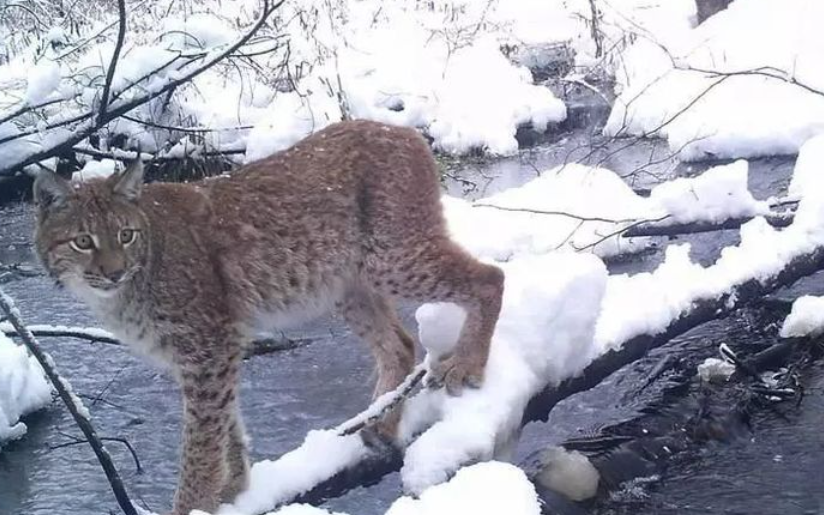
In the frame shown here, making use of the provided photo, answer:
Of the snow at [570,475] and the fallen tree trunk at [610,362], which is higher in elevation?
the fallen tree trunk at [610,362]

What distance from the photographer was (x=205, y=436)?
14.2 ft

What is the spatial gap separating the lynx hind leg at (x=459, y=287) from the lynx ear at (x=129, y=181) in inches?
45.8

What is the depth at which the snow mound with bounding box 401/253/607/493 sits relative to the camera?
4008 mm

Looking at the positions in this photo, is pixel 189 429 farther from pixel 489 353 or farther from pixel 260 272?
pixel 489 353

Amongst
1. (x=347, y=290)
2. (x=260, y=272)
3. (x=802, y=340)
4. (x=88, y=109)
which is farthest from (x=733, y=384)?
(x=88, y=109)

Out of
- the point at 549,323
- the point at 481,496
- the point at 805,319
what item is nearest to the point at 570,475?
the point at 549,323

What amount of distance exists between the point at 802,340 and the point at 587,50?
8.34 metres

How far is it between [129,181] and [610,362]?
7.43 ft

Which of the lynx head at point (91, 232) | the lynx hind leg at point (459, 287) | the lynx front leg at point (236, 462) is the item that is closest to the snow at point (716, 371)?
the lynx hind leg at point (459, 287)

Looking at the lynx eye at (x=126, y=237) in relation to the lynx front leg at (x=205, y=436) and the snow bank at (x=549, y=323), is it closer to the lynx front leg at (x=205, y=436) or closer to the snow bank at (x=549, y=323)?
the lynx front leg at (x=205, y=436)

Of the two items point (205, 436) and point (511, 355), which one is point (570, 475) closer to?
point (511, 355)

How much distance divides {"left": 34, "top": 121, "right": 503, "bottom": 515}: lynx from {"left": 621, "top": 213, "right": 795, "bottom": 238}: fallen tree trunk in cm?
167

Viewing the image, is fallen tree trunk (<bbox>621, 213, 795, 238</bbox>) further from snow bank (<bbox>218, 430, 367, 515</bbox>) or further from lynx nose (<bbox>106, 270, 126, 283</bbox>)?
lynx nose (<bbox>106, 270, 126, 283</bbox>)

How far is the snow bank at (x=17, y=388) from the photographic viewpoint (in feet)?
19.2
